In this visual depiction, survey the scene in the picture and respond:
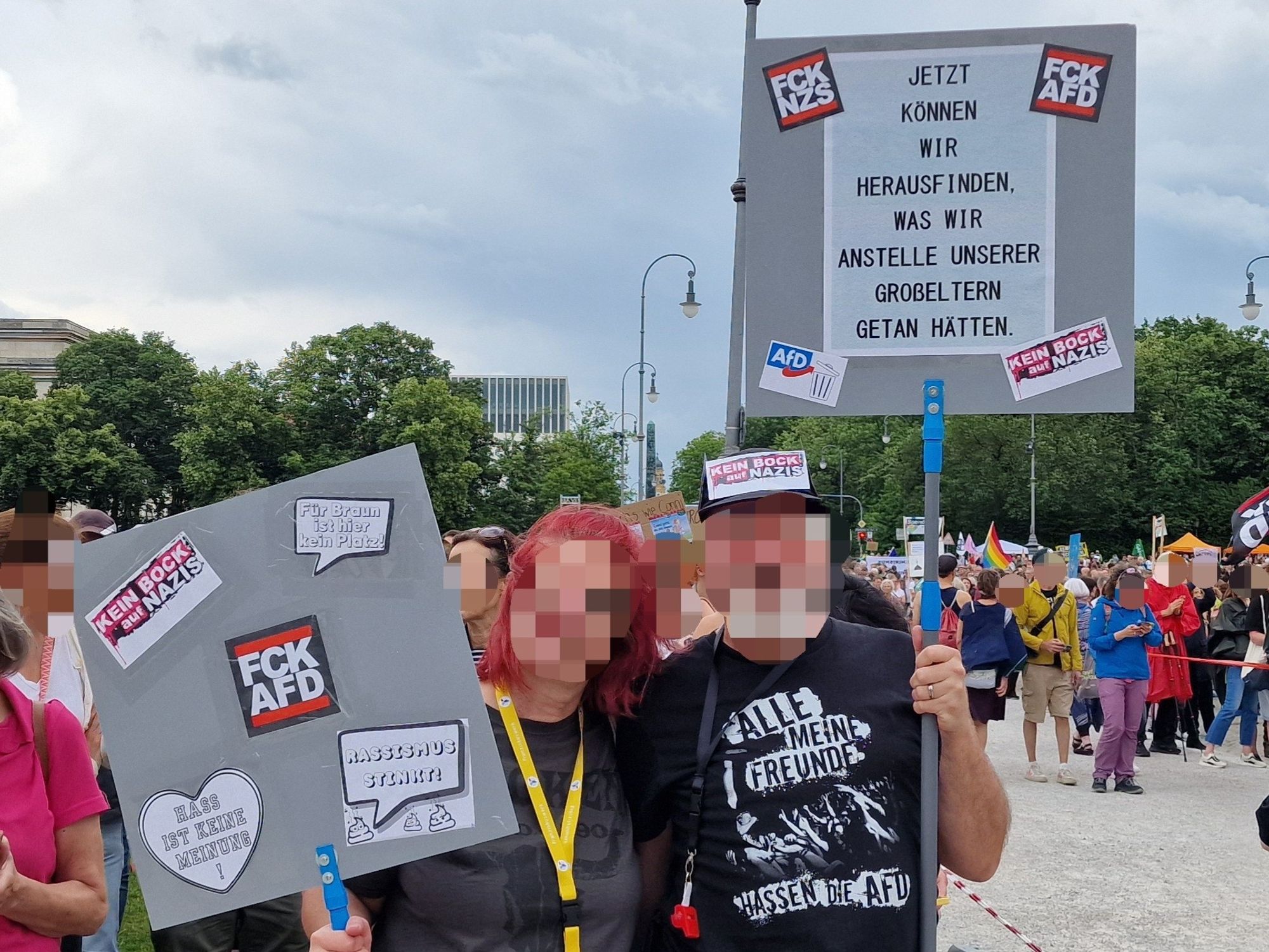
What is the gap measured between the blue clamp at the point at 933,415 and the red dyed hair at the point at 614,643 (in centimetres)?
75

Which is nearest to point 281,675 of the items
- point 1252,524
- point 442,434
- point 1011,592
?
point 1252,524

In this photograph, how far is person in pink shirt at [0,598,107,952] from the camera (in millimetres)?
2393

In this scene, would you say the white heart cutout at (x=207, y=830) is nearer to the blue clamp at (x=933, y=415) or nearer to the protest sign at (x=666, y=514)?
the blue clamp at (x=933, y=415)

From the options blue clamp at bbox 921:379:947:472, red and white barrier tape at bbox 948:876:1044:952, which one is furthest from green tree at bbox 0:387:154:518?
blue clamp at bbox 921:379:947:472

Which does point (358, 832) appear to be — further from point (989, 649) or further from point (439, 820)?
point (989, 649)

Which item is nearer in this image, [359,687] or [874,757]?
[359,687]

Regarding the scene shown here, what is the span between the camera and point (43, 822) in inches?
97.0

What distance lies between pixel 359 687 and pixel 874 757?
3.34 ft

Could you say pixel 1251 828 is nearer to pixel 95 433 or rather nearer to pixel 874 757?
pixel 874 757

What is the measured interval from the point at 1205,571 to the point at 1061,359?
12571 mm

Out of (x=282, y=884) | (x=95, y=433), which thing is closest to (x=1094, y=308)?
(x=282, y=884)

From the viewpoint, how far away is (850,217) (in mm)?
2828

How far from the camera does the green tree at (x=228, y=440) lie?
5703 centimetres

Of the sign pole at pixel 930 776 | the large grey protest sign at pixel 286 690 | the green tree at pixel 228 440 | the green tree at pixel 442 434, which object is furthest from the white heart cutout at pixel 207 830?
the green tree at pixel 228 440
